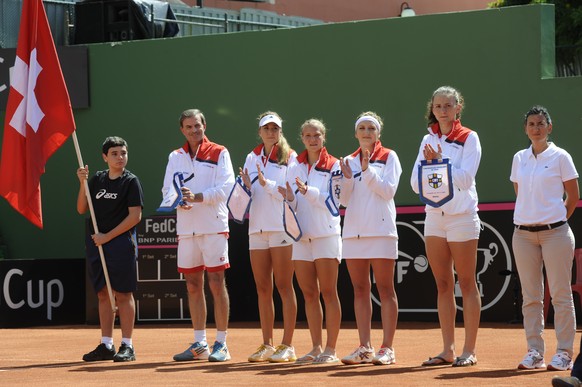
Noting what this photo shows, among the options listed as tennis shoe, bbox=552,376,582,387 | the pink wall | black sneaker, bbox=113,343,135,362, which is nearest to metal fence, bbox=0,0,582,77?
the pink wall

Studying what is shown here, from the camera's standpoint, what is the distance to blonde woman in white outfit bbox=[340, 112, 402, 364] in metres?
9.10

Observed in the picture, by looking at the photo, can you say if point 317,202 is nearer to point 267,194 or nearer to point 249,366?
point 267,194

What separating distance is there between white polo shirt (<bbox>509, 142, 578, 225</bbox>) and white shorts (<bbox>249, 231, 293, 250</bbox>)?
2.05 meters

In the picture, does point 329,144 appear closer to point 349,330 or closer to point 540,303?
point 349,330

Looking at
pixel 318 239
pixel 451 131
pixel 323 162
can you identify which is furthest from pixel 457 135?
pixel 318 239

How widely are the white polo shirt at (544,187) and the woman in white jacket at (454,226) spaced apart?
367mm

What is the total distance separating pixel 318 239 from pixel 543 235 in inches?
74.3

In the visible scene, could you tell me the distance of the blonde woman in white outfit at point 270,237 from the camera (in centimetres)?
973

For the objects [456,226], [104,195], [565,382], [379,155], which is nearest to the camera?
[565,382]

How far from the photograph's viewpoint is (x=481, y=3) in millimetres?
29453

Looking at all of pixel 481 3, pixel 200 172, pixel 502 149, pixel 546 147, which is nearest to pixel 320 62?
pixel 502 149

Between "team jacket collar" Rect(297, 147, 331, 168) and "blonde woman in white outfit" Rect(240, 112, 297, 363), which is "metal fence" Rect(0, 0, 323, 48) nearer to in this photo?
"blonde woman in white outfit" Rect(240, 112, 297, 363)

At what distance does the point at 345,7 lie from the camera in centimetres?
2761

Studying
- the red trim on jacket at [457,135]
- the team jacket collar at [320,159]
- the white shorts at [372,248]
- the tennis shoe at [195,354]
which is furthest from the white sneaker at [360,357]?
the red trim on jacket at [457,135]
